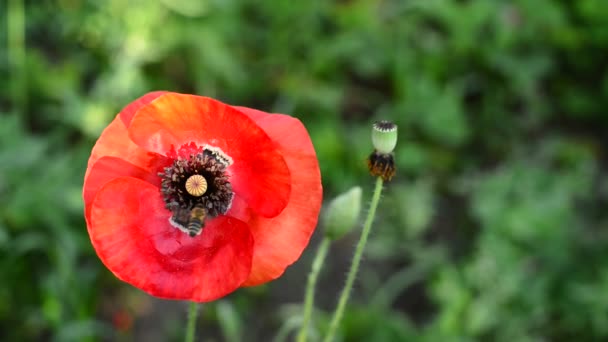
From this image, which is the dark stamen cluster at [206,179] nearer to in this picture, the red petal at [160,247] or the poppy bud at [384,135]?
the red petal at [160,247]

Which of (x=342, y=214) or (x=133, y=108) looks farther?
(x=342, y=214)

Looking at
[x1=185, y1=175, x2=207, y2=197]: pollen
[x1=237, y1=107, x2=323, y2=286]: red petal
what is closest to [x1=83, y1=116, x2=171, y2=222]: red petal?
[x1=185, y1=175, x2=207, y2=197]: pollen

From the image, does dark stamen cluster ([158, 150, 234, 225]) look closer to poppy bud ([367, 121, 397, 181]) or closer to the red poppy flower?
the red poppy flower

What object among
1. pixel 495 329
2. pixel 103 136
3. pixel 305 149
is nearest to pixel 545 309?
pixel 495 329

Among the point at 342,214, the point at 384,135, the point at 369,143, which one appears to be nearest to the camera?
the point at 384,135

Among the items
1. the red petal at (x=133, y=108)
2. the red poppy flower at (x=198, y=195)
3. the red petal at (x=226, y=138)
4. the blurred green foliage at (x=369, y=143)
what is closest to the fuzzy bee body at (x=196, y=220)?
the red poppy flower at (x=198, y=195)

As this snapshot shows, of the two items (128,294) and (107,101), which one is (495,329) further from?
(107,101)

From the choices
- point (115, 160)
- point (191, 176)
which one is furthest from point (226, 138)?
point (115, 160)

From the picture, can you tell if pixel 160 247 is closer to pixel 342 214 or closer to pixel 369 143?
pixel 342 214
